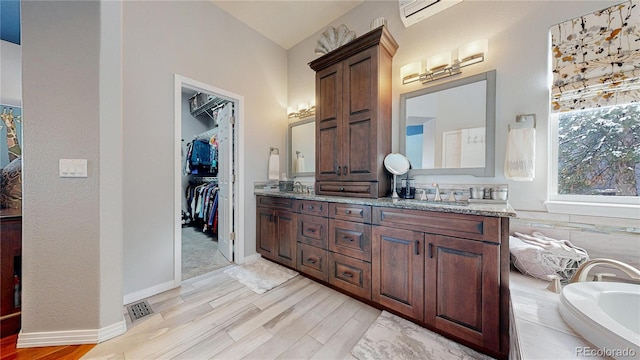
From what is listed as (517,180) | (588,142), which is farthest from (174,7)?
(588,142)

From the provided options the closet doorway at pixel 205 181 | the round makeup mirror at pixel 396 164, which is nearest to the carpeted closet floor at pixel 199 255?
the closet doorway at pixel 205 181

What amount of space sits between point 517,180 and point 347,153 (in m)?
1.37

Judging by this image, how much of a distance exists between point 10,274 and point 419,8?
149 inches

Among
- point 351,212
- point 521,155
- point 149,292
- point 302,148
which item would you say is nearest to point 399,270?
point 351,212

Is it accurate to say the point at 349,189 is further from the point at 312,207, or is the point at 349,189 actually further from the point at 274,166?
the point at 274,166

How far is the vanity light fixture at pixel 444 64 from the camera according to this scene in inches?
68.2

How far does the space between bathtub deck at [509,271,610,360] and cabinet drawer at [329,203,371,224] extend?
3.21ft

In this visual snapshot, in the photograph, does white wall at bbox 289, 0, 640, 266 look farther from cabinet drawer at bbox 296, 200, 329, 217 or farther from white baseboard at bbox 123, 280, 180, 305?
white baseboard at bbox 123, 280, 180, 305

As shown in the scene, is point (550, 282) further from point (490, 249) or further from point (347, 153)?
point (347, 153)

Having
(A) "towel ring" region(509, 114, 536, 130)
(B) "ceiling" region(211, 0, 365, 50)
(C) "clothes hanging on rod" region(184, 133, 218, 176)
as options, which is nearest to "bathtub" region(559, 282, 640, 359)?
(A) "towel ring" region(509, 114, 536, 130)

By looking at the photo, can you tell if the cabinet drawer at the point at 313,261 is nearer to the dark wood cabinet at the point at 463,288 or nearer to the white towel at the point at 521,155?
the dark wood cabinet at the point at 463,288

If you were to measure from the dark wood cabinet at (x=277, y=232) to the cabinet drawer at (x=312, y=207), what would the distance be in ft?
0.42

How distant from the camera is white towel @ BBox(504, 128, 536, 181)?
1501mm

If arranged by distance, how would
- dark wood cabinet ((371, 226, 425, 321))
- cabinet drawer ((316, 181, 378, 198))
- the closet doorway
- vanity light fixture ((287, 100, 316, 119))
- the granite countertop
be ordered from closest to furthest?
the granite countertop → dark wood cabinet ((371, 226, 425, 321)) → cabinet drawer ((316, 181, 378, 198)) → the closet doorway → vanity light fixture ((287, 100, 316, 119))
